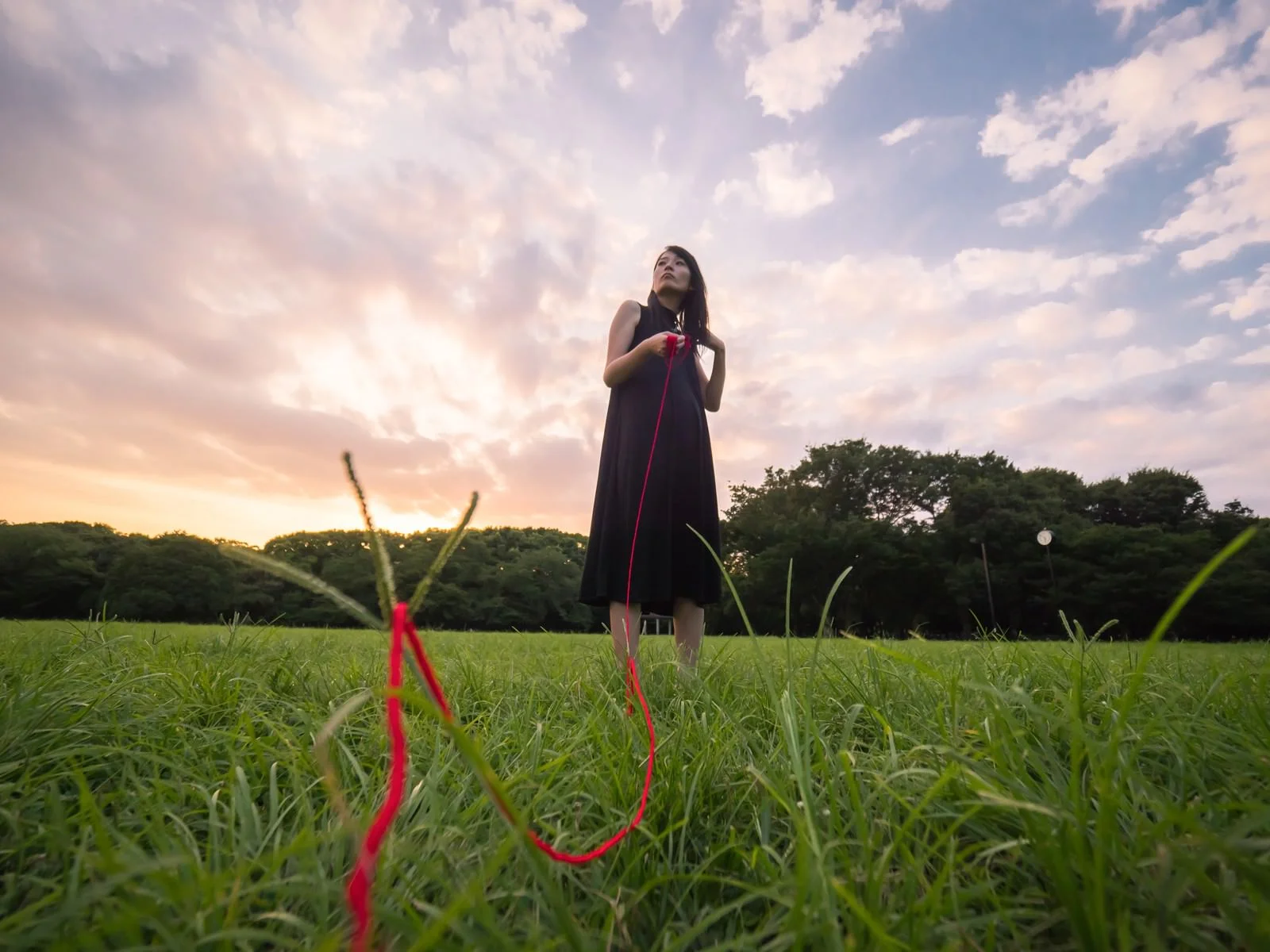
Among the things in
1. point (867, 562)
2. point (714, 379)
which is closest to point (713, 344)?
point (714, 379)

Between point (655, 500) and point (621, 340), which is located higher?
point (621, 340)

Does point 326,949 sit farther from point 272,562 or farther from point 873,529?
point 873,529

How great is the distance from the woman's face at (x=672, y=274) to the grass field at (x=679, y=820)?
2433 mm

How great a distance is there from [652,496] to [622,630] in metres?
0.68

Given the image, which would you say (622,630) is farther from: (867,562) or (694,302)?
(867,562)

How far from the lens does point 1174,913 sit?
81cm

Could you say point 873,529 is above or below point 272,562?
above

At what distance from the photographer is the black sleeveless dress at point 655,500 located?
3207 mm

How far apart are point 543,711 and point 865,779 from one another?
3.79 ft

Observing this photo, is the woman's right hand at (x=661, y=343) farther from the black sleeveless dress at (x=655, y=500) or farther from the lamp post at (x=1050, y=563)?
the lamp post at (x=1050, y=563)

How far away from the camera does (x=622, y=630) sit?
3.08 m

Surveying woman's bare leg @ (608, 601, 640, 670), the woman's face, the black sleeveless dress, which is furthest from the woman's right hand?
woman's bare leg @ (608, 601, 640, 670)

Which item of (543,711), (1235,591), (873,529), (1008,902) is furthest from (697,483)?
(1235,591)

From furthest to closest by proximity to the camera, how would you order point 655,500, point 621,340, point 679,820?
1. point 621,340
2. point 655,500
3. point 679,820
